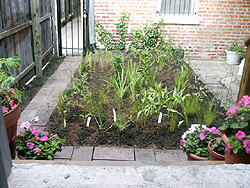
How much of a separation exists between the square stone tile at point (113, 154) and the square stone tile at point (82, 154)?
2.0 inches

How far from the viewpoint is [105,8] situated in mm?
6703

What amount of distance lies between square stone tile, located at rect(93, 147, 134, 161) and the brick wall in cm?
466

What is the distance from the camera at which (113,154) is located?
2.74 m

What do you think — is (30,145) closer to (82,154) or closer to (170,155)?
(82,154)

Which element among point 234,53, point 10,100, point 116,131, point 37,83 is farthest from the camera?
point 234,53

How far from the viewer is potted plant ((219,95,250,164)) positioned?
5.64ft

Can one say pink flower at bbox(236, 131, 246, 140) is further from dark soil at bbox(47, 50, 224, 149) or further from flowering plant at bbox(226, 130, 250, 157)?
dark soil at bbox(47, 50, 224, 149)

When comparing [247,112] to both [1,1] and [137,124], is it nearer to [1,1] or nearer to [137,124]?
[137,124]

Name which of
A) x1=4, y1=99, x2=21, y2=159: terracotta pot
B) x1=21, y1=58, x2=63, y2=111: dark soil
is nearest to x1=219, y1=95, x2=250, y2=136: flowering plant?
x1=4, y1=99, x2=21, y2=159: terracotta pot

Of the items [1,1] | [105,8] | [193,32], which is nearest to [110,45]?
[105,8]

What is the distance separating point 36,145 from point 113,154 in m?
0.81

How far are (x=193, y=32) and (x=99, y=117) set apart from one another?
4.79 meters

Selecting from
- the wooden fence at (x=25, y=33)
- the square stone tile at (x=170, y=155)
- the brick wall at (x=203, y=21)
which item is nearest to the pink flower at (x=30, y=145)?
the square stone tile at (x=170, y=155)

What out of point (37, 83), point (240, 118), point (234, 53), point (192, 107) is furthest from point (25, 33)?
point (234, 53)
